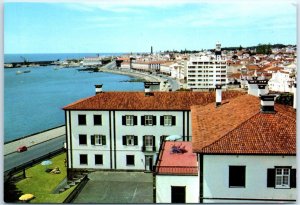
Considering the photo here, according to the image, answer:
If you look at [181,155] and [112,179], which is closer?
[181,155]

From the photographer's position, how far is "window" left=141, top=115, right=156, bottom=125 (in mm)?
13805

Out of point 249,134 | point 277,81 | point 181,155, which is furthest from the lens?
point 277,81

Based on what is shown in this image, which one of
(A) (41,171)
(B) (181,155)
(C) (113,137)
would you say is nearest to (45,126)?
(A) (41,171)

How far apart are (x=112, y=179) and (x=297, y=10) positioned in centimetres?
810

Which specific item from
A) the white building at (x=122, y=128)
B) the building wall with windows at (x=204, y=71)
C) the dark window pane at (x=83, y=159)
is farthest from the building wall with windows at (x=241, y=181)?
the building wall with windows at (x=204, y=71)

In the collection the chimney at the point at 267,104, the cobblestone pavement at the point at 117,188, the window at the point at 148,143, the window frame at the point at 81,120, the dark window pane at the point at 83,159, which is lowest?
the cobblestone pavement at the point at 117,188

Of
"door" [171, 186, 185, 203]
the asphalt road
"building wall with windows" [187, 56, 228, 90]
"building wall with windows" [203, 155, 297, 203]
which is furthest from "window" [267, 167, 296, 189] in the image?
"building wall with windows" [187, 56, 228, 90]

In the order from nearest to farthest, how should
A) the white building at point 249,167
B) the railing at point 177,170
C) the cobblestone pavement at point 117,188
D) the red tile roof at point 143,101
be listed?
the white building at point 249,167 → the railing at point 177,170 → the cobblestone pavement at point 117,188 → the red tile roof at point 143,101

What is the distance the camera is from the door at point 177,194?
836cm

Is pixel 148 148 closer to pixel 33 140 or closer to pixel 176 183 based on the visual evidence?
pixel 176 183

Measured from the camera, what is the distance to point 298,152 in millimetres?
7285

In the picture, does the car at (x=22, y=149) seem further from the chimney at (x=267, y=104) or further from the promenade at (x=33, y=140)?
the chimney at (x=267, y=104)

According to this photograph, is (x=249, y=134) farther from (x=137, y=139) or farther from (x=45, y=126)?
(x=45, y=126)

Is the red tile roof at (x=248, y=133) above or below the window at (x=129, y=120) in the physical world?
above
